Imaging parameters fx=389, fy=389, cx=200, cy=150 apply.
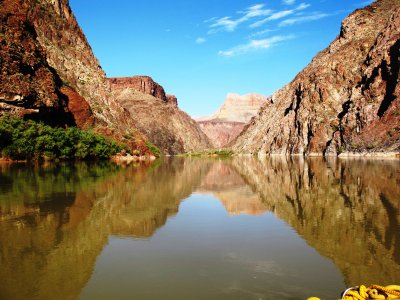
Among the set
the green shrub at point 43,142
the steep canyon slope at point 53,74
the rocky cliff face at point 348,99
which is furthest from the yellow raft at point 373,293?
the rocky cliff face at point 348,99

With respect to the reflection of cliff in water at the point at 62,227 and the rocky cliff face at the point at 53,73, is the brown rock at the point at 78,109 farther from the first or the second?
the reflection of cliff in water at the point at 62,227

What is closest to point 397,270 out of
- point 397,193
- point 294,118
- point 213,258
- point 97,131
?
point 213,258

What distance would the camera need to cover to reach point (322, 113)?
124 meters

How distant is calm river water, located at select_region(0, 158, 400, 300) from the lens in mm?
7688

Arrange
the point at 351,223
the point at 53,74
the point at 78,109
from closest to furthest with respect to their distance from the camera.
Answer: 1. the point at 351,223
2. the point at 53,74
3. the point at 78,109

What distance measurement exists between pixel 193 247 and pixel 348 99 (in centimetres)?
11742

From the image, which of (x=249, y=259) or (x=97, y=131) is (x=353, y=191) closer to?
(x=249, y=259)

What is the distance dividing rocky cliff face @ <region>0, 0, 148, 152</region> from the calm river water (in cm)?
5164

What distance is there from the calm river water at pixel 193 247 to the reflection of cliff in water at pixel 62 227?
1.4 inches

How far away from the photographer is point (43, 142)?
5950 cm

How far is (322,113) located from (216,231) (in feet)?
388

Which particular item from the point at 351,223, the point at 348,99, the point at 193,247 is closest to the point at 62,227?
the point at 193,247

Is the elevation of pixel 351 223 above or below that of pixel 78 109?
below

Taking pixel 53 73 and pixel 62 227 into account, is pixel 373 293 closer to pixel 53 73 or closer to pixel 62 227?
pixel 62 227
